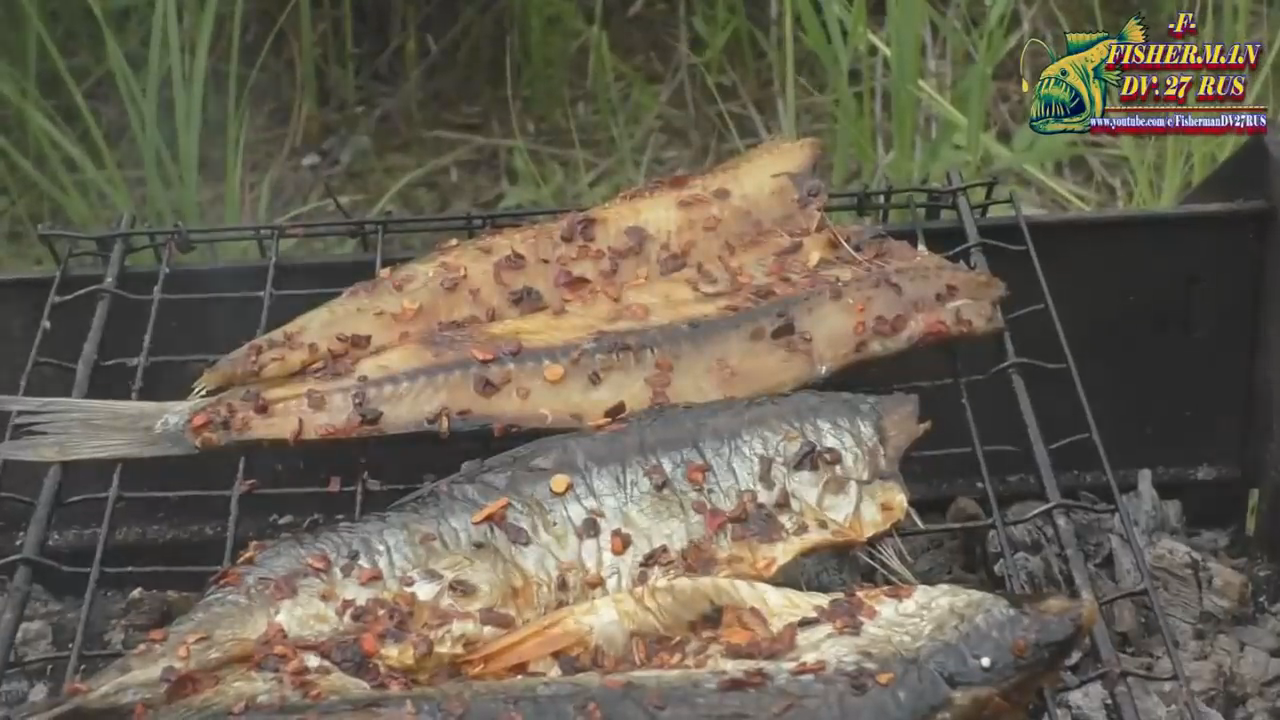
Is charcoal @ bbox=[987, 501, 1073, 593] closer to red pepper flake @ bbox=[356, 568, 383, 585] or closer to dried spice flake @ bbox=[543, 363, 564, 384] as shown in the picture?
dried spice flake @ bbox=[543, 363, 564, 384]

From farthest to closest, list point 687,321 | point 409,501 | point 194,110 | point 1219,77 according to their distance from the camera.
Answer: point 1219,77 → point 194,110 → point 687,321 → point 409,501

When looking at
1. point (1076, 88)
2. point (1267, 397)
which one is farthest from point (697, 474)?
point (1076, 88)

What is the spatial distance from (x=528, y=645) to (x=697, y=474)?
14.3 inches

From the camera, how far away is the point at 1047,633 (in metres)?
1.31

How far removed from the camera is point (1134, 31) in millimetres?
2990

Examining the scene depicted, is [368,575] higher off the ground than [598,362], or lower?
lower

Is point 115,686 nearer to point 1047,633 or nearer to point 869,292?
point 1047,633

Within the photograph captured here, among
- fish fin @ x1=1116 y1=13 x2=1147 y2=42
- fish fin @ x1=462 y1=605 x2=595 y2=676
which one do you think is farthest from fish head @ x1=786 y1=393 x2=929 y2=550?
fish fin @ x1=1116 y1=13 x2=1147 y2=42

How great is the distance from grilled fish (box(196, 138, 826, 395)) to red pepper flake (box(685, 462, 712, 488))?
476 mm

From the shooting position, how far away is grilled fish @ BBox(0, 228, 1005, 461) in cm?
166

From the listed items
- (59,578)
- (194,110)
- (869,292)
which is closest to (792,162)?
(869,292)

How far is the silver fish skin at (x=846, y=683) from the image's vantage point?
124cm

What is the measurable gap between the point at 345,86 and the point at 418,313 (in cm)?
137

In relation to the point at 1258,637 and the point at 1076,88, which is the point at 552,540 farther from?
the point at 1076,88
